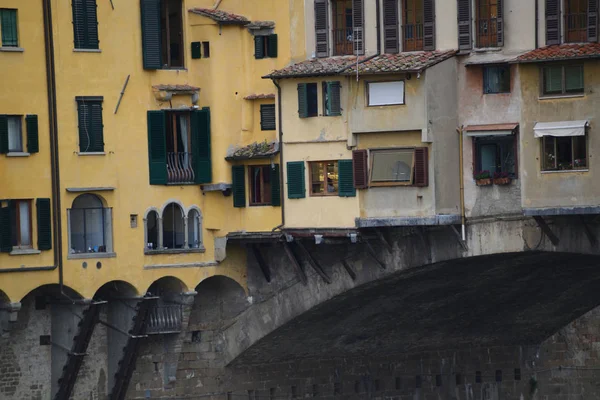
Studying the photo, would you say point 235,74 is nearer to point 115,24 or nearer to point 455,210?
point 115,24

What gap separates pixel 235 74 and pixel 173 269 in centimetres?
560

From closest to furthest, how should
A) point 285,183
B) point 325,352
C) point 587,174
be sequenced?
point 587,174 < point 285,183 < point 325,352

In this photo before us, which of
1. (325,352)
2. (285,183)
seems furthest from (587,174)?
(325,352)

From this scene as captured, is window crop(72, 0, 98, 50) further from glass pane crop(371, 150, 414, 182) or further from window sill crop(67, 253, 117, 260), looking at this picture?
glass pane crop(371, 150, 414, 182)

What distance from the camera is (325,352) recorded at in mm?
67250

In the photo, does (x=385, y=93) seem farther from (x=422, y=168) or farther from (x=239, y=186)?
(x=239, y=186)

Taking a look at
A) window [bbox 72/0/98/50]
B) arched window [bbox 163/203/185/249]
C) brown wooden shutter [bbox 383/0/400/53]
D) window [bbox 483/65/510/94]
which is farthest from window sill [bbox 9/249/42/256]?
→ window [bbox 483/65/510/94]

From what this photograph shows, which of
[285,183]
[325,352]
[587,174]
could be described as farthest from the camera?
[325,352]

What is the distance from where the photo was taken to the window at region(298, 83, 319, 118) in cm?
6038

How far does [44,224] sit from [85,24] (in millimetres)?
5478

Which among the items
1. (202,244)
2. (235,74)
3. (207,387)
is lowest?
(207,387)

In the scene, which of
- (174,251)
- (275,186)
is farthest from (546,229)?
(174,251)

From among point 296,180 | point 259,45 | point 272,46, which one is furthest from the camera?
point 259,45

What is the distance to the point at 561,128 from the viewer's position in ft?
187
